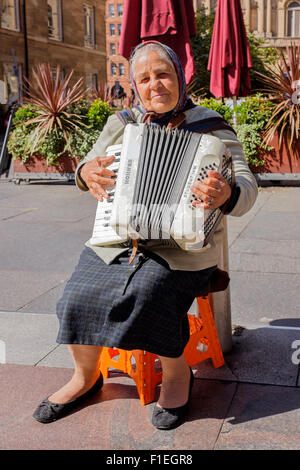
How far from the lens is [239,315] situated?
3783 millimetres

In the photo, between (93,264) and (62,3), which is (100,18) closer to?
(62,3)

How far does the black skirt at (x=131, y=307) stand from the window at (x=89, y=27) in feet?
112

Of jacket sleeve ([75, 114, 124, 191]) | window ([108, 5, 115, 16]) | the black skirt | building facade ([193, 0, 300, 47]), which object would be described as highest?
window ([108, 5, 115, 16])

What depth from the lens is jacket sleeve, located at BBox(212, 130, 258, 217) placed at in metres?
2.57

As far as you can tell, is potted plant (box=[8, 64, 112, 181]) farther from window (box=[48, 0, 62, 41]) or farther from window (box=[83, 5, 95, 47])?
window (box=[83, 5, 95, 47])

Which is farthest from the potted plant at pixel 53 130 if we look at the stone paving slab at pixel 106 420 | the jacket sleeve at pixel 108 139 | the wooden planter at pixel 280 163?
the stone paving slab at pixel 106 420

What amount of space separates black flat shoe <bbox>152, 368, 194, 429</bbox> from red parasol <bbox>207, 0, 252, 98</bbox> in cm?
718

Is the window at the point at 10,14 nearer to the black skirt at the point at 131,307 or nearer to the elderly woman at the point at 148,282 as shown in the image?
the elderly woman at the point at 148,282

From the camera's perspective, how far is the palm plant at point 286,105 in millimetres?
8719

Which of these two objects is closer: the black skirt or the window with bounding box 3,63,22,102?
the black skirt

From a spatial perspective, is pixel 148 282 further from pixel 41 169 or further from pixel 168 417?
pixel 41 169

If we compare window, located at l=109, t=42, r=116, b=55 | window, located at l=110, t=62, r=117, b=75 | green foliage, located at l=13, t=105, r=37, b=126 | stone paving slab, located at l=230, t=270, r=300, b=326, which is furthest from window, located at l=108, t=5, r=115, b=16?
stone paving slab, located at l=230, t=270, r=300, b=326

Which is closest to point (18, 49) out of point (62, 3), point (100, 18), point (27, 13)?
point (27, 13)

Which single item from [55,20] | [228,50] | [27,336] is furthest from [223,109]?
[55,20]
